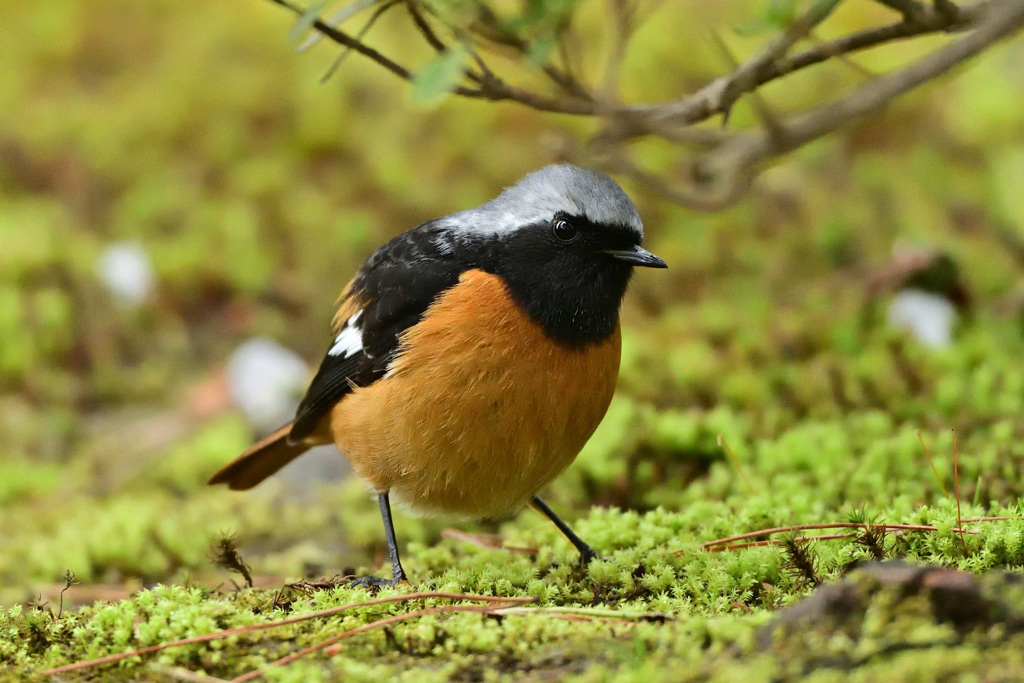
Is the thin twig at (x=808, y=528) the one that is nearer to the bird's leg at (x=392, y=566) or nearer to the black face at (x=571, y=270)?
the black face at (x=571, y=270)

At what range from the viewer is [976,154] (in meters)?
8.07

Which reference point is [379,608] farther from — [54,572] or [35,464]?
[35,464]

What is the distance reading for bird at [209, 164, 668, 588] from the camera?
140 inches

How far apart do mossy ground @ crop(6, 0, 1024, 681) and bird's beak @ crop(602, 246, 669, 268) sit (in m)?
0.52

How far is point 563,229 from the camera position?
3723 millimetres

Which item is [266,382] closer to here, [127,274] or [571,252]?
[127,274]

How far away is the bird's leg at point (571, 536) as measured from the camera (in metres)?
3.82

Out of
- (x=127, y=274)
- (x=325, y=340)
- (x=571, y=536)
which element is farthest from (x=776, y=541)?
(x=127, y=274)

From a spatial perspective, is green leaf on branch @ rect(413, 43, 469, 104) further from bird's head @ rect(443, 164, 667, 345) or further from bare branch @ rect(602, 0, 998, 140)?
bird's head @ rect(443, 164, 667, 345)

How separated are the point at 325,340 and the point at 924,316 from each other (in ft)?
13.4

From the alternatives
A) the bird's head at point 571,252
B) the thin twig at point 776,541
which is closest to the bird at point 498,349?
the bird's head at point 571,252

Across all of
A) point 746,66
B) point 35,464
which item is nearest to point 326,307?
point 35,464

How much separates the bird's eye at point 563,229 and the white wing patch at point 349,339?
0.98 m

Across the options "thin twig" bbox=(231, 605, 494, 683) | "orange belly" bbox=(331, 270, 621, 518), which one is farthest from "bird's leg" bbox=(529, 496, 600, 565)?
"thin twig" bbox=(231, 605, 494, 683)
